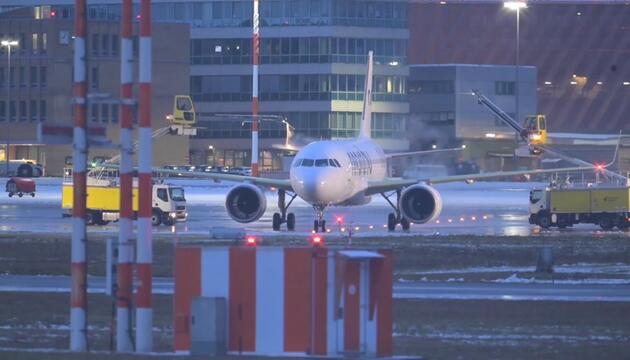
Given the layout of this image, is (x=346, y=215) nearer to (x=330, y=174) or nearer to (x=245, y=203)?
(x=245, y=203)

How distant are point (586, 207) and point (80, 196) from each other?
41.3m

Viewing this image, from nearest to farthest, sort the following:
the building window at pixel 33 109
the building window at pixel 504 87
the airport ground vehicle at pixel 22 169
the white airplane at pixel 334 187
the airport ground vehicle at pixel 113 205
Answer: the white airplane at pixel 334 187, the airport ground vehicle at pixel 113 205, the airport ground vehicle at pixel 22 169, the building window at pixel 33 109, the building window at pixel 504 87

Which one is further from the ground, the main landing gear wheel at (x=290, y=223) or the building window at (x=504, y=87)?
the building window at (x=504, y=87)

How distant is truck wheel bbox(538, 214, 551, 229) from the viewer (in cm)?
5841

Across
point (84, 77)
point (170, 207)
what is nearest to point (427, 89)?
point (170, 207)

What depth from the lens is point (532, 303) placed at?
27922mm

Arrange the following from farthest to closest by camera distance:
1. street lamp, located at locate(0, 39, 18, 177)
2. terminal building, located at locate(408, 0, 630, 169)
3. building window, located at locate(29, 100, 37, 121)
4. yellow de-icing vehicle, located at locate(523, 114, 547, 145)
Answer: terminal building, located at locate(408, 0, 630, 169)
building window, located at locate(29, 100, 37, 121)
street lamp, located at locate(0, 39, 18, 177)
yellow de-icing vehicle, located at locate(523, 114, 547, 145)

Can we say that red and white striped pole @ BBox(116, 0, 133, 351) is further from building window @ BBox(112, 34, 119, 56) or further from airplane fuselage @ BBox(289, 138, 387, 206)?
building window @ BBox(112, 34, 119, 56)

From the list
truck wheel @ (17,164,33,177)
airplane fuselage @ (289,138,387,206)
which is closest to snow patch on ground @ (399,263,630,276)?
airplane fuselage @ (289,138,387,206)

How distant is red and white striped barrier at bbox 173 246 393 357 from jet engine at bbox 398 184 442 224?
37.1 metres

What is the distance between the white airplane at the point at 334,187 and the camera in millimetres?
52250

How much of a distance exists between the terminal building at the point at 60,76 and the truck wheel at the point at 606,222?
42628 mm

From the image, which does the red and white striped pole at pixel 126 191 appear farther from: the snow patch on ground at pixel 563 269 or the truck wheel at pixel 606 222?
the truck wheel at pixel 606 222

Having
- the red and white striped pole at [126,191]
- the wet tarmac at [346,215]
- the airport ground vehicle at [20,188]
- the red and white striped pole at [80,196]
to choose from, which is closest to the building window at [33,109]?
the wet tarmac at [346,215]
